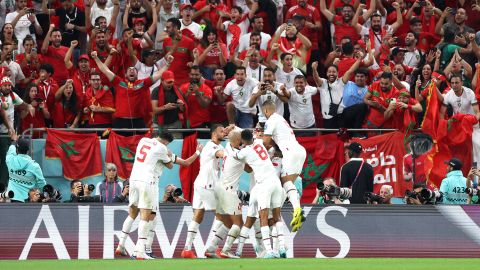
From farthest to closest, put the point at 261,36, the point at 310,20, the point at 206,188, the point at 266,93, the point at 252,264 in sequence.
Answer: the point at 310,20 → the point at 261,36 → the point at 266,93 → the point at 206,188 → the point at 252,264

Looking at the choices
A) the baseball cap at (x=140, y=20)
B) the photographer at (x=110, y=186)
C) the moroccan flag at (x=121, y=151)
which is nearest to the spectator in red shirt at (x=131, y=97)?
the moroccan flag at (x=121, y=151)

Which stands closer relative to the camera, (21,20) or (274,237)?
(274,237)

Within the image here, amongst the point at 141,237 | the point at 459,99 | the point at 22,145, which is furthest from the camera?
the point at 459,99

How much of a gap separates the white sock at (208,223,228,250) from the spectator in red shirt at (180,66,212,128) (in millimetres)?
4283

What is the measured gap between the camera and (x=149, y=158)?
67.8 ft

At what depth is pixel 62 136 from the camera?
78.5ft

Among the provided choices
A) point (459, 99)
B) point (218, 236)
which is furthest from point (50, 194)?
point (459, 99)

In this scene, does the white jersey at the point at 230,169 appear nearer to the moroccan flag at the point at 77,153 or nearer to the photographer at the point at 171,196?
the photographer at the point at 171,196

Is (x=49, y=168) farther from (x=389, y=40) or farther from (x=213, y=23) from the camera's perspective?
(x=389, y=40)

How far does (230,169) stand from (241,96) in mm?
4115

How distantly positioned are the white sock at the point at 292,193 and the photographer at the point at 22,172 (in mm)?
4688

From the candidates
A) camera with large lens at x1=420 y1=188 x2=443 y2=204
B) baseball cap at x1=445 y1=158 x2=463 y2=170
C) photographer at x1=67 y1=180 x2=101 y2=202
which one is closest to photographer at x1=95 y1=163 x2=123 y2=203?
photographer at x1=67 y1=180 x2=101 y2=202

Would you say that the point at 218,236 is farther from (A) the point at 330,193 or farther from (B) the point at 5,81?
(B) the point at 5,81

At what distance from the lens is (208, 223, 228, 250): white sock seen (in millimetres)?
20656
